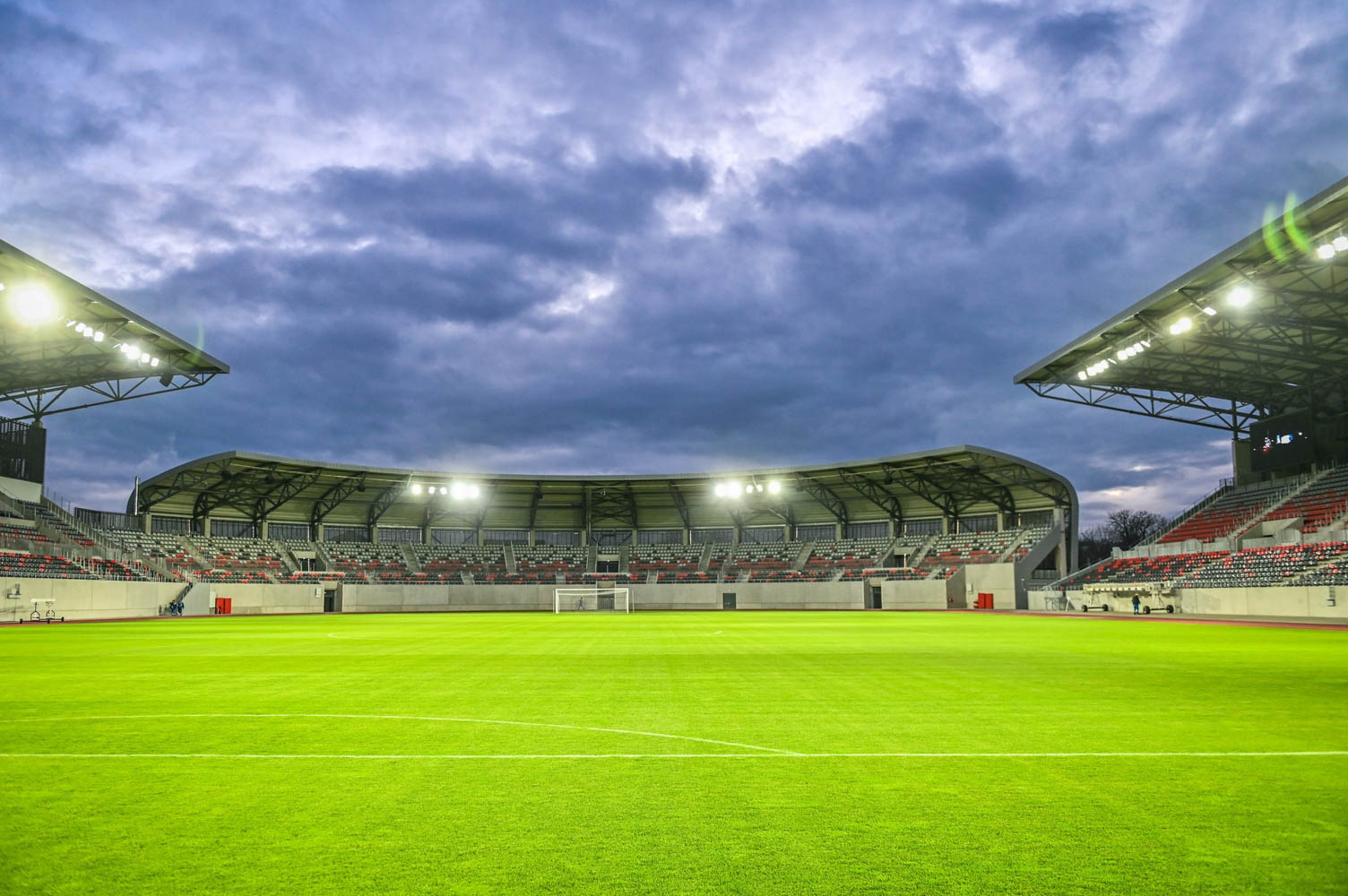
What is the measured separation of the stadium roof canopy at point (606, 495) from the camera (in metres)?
70.0

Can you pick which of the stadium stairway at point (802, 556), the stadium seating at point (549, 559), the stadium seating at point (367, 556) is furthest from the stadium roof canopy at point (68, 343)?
the stadium stairway at point (802, 556)

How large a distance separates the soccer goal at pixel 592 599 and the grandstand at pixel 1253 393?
1310 inches

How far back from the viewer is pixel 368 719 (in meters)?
10.5

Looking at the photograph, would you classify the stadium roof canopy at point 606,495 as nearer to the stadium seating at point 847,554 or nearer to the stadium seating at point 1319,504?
the stadium seating at point 847,554

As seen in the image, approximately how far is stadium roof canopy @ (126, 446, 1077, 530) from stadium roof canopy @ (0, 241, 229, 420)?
1584 centimetres

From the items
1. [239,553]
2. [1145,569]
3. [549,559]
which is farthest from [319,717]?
[549,559]

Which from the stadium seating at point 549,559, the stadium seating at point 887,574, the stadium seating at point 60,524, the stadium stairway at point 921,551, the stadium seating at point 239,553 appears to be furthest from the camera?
the stadium seating at point 549,559

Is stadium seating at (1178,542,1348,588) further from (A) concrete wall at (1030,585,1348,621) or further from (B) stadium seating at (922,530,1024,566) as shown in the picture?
(B) stadium seating at (922,530,1024,566)

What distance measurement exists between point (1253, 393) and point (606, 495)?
5377 cm

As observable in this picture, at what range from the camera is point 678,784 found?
277 inches

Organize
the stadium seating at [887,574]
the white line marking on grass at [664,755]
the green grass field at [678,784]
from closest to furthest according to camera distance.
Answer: the green grass field at [678,784]
the white line marking on grass at [664,755]
the stadium seating at [887,574]

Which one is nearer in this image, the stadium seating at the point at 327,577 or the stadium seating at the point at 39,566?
the stadium seating at the point at 39,566

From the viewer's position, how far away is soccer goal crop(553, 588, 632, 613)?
73750 mm

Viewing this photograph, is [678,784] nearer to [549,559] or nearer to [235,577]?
[235,577]
